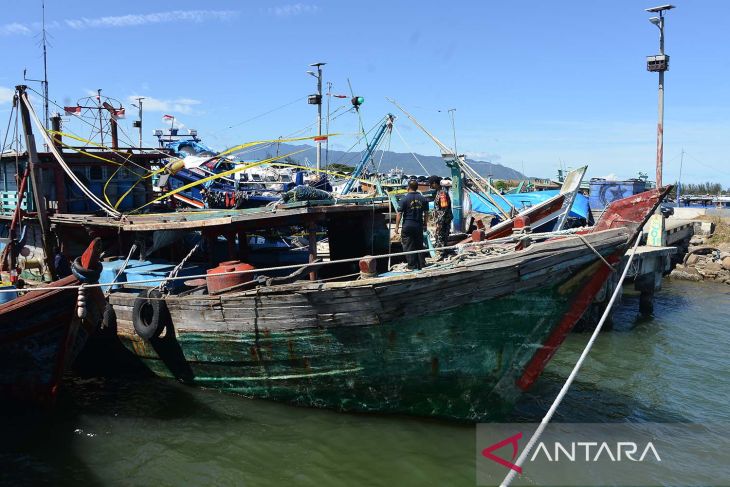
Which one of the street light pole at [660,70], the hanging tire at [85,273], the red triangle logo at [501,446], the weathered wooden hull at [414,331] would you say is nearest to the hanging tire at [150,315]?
the weathered wooden hull at [414,331]

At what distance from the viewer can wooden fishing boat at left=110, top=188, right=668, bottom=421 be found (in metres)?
7.00

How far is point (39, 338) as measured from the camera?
27.4ft

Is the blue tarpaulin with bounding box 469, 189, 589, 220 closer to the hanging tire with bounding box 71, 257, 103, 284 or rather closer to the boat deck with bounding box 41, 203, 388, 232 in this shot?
the boat deck with bounding box 41, 203, 388, 232

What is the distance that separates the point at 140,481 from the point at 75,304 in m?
2.84

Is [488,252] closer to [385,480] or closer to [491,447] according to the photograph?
[491,447]

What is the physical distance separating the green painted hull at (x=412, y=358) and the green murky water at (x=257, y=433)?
357 millimetres

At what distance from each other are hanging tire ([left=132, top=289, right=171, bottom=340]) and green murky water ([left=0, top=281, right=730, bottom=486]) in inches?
47.0

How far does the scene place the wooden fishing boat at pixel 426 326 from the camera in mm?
7000

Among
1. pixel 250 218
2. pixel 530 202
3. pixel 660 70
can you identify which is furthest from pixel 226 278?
pixel 660 70

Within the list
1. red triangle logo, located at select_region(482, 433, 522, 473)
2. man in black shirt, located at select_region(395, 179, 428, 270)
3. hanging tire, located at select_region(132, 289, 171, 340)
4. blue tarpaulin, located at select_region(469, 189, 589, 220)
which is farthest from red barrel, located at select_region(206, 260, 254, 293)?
blue tarpaulin, located at select_region(469, 189, 589, 220)

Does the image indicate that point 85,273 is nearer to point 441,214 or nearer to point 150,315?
point 150,315

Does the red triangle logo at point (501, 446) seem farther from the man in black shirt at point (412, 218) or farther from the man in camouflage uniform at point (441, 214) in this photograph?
the man in camouflage uniform at point (441, 214)

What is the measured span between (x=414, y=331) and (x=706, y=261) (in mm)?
19575

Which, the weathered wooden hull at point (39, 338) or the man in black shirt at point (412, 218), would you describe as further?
the man in black shirt at point (412, 218)
